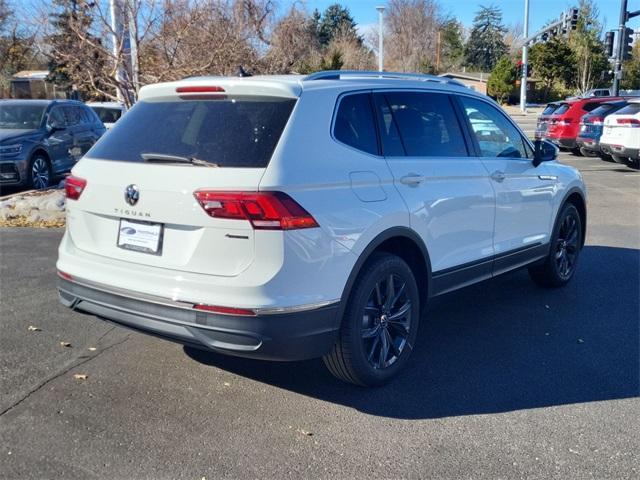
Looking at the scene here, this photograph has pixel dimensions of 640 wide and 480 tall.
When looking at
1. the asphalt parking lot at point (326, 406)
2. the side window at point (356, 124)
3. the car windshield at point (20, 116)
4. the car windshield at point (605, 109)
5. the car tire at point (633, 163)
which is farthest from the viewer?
the car windshield at point (605, 109)

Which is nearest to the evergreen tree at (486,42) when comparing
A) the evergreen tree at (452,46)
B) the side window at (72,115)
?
the evergreen tree at (452,46)

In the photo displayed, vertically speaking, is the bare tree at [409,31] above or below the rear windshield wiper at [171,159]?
above

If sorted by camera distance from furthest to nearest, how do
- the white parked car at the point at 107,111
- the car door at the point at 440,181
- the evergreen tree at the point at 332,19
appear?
the evergreen tree at the point at 332,19, the white parked car at the point at 107,111, the car door at the point at 440,181

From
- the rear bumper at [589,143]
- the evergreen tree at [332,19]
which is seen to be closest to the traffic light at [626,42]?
the rear bumper at [589,143]

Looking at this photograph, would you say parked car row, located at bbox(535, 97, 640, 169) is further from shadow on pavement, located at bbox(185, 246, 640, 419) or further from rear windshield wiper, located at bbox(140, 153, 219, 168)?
rear windshield wiper, located at bbox(140, 153, 219, 168)

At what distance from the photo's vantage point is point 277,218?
3.27 metres

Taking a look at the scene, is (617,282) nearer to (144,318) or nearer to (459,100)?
(459,100)

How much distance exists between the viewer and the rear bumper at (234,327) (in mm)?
3338

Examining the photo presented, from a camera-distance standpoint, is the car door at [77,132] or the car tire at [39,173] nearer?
the car tire at [39,173]

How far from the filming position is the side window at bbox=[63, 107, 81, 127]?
43.0 ft

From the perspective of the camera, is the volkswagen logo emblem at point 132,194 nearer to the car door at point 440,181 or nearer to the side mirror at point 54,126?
the car door at point 440,181

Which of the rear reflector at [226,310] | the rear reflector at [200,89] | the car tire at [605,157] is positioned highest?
the rear reflector at [200,89]

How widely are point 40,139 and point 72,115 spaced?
1.69 meters

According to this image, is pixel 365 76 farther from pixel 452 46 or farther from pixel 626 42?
pixel 452 46
